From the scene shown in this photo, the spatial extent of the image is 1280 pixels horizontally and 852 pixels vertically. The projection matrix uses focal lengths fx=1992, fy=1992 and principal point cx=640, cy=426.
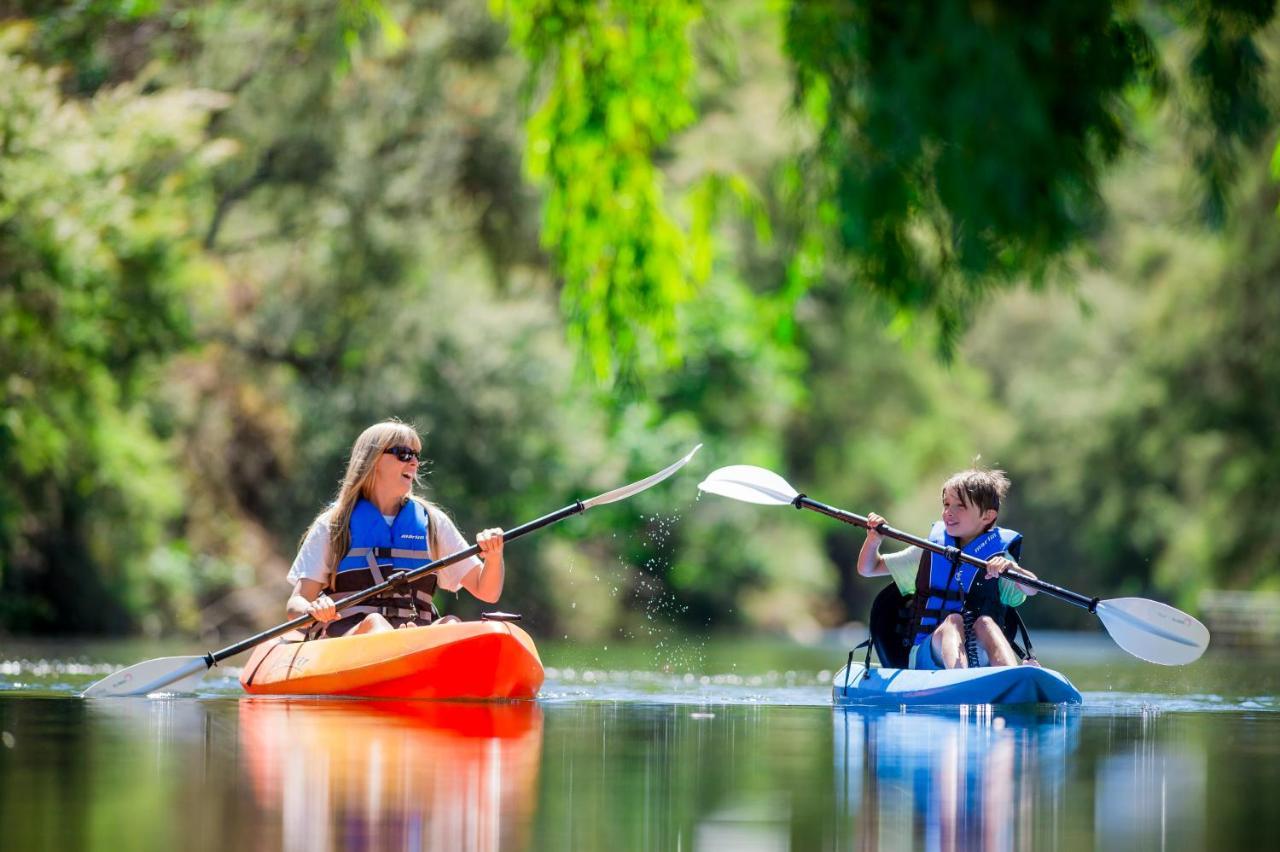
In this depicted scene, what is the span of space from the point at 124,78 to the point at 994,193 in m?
15.7

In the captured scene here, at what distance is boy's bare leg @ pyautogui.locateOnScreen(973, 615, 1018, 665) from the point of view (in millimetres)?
9375

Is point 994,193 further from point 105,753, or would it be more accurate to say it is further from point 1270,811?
point 105,753

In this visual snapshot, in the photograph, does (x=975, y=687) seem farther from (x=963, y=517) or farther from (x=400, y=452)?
(x=400, y=452)

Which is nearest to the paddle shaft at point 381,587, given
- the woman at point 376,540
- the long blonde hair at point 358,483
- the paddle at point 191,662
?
the paddle at point 191,662

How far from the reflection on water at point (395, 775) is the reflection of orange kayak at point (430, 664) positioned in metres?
0.49

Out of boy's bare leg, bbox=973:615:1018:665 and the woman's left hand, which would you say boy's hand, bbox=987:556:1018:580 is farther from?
the woman's left hand

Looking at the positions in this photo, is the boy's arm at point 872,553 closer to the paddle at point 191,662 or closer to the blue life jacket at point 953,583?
the blue life jacket at point 953,583

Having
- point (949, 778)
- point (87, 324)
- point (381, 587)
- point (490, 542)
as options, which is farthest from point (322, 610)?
point (87, 324)

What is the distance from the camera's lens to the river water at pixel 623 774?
4.35 m

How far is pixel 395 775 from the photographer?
533cm

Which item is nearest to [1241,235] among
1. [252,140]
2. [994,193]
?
[252,140]

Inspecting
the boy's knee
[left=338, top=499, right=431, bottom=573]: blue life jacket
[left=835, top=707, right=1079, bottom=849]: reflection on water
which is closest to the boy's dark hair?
the boy's knee

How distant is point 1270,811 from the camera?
487cm

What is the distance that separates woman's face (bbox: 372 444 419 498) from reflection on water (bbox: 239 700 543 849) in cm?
140
